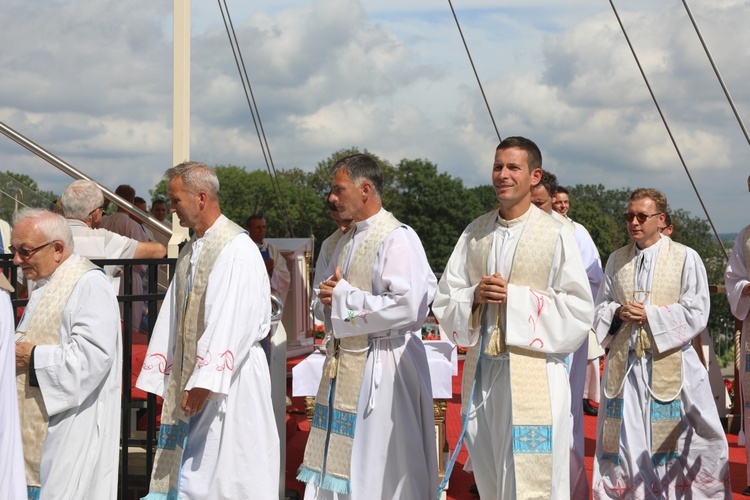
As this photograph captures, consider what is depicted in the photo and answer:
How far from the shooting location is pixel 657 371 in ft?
19.4

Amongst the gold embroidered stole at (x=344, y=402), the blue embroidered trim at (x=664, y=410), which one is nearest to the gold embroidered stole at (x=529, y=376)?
the gold embroidered stole at (x=344, y=402)

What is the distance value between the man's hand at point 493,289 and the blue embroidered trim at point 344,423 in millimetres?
1007

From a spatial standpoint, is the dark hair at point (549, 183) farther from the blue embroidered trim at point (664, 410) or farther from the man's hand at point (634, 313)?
the blue embroidered trim at point (664, 410)

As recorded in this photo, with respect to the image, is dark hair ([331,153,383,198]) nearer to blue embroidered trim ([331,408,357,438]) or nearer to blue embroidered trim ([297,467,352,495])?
blue embroidered trim ([331,408,357,438])

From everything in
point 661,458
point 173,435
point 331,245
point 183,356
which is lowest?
point 661,458

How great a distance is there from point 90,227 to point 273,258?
139 inches

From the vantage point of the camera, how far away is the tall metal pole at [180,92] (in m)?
6.70

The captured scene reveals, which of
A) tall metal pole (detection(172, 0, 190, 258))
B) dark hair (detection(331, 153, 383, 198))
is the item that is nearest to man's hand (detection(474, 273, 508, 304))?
dark hair (detection(331, 153, 383, 198))

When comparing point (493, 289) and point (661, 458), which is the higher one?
point (493, 289)

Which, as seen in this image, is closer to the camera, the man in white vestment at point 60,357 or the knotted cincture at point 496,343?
the man in white vestment at point 60,357

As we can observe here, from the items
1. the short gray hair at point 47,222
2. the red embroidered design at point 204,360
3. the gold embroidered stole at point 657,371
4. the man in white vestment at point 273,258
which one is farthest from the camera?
the man in white vestment at point 273,258

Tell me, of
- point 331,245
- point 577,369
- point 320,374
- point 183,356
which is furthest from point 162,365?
point 577,369

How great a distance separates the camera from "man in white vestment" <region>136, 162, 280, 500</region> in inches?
174

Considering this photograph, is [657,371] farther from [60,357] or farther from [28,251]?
[28,251]
